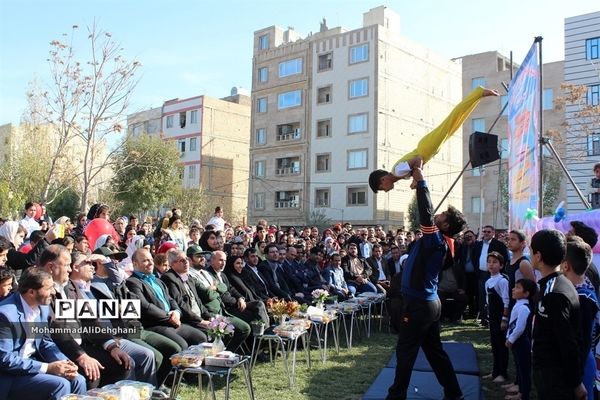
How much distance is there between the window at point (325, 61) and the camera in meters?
35.3

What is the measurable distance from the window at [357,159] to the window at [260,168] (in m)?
6.90

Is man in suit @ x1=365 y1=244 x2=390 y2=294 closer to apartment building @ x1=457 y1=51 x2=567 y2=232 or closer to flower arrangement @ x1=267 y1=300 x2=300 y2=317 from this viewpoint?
flower arrangement @ x1=267 y1=300 x2=300 y2=317

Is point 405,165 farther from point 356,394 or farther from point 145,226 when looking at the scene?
point 145,226

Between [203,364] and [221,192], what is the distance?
129 feet

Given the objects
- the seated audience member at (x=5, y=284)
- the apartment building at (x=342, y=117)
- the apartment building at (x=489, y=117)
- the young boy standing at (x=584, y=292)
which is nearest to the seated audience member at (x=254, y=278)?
the seated audience member at (x=5, y=284)

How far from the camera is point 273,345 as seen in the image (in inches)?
303

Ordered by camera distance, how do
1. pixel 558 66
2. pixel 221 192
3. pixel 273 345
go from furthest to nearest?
pixel 221 192 < pixel 558 66 < pixel 273 345

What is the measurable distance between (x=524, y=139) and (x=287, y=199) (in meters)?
28.7

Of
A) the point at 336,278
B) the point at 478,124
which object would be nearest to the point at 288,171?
the point at 478,124

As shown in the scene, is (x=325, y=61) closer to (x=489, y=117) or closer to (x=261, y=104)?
(x=261, y=104)

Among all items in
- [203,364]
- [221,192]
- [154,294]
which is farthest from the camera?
[221,192]

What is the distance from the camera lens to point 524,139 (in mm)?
8398

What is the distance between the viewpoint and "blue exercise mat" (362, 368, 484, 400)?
5.48 metres

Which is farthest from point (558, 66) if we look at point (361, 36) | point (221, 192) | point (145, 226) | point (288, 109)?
point (145, 226)
